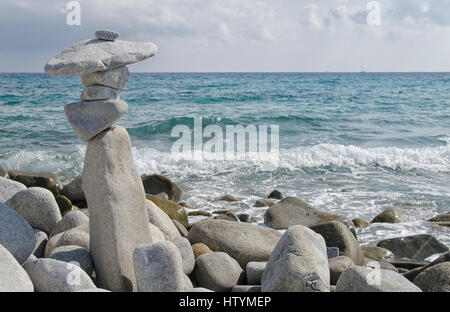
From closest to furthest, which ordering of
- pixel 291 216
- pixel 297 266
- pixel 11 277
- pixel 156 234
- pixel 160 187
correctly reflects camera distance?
pixel 11 277, pixel 297 266, pixel 156 234, pixel 291 216, pixel 160 187

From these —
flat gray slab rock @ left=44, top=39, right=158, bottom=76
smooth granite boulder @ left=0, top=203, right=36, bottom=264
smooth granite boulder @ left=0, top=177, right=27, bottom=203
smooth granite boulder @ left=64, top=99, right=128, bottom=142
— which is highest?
flat gray slab rock @ left=44, top=39, right=158, bottom=76

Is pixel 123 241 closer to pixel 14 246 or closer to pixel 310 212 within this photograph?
pixel 14 246

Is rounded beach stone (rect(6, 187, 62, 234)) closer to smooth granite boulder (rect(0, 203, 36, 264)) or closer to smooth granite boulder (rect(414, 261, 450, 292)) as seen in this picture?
smooth granite boulder (rect(0, 203, 36, 264))

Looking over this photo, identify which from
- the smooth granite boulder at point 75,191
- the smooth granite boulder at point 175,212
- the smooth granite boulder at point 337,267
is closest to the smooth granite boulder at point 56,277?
the smooth granite boulder at point 337,267

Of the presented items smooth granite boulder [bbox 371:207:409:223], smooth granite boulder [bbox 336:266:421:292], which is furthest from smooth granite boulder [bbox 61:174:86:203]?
smooth granite boulder [bbox 336:266:421:292]

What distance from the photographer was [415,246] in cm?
704

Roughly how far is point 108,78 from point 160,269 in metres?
1.82

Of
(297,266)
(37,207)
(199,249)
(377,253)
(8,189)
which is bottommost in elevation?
(377,253)

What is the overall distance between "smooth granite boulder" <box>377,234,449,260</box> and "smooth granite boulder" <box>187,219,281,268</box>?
6.95ft

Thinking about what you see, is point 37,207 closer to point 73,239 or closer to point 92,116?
point 73,239

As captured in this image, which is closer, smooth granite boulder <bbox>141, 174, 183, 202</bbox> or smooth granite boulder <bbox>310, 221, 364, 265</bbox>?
smooth granite boulder <bbox>310, 221, 364, 265</bbox>

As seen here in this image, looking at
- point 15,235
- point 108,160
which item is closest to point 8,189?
point 15,235

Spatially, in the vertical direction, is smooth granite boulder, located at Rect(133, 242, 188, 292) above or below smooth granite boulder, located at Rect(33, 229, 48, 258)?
above

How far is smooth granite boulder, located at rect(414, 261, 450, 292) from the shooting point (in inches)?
173
